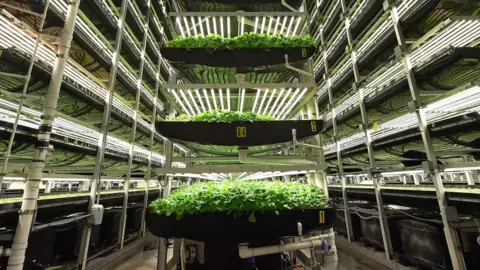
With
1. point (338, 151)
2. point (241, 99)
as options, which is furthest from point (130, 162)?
point (338, 151)

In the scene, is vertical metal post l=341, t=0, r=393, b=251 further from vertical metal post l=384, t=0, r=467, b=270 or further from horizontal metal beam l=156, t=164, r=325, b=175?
horizontal metal beam l=156, t=164, r=325, b=175

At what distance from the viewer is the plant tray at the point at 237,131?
7.24 feet

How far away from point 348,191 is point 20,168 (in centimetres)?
664

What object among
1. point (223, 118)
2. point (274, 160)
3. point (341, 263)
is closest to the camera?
point (223, 118)

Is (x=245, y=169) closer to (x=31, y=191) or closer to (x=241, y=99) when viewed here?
(x=241, y=99)

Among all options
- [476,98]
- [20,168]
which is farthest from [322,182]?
[20,168]

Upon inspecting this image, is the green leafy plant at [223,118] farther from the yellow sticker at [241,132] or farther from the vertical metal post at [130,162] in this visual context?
the vertical metal post at [130,162]

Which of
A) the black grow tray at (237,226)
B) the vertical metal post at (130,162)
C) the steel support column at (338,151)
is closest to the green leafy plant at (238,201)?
the black grow tray at (237,226)

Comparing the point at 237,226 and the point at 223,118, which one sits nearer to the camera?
the point at 237,226

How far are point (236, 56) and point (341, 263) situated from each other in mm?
4310

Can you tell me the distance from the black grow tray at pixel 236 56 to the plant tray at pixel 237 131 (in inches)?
36.6

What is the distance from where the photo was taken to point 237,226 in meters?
1.63

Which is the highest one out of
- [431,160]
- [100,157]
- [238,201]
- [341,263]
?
[100,157]

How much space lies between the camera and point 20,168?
10.8ft
